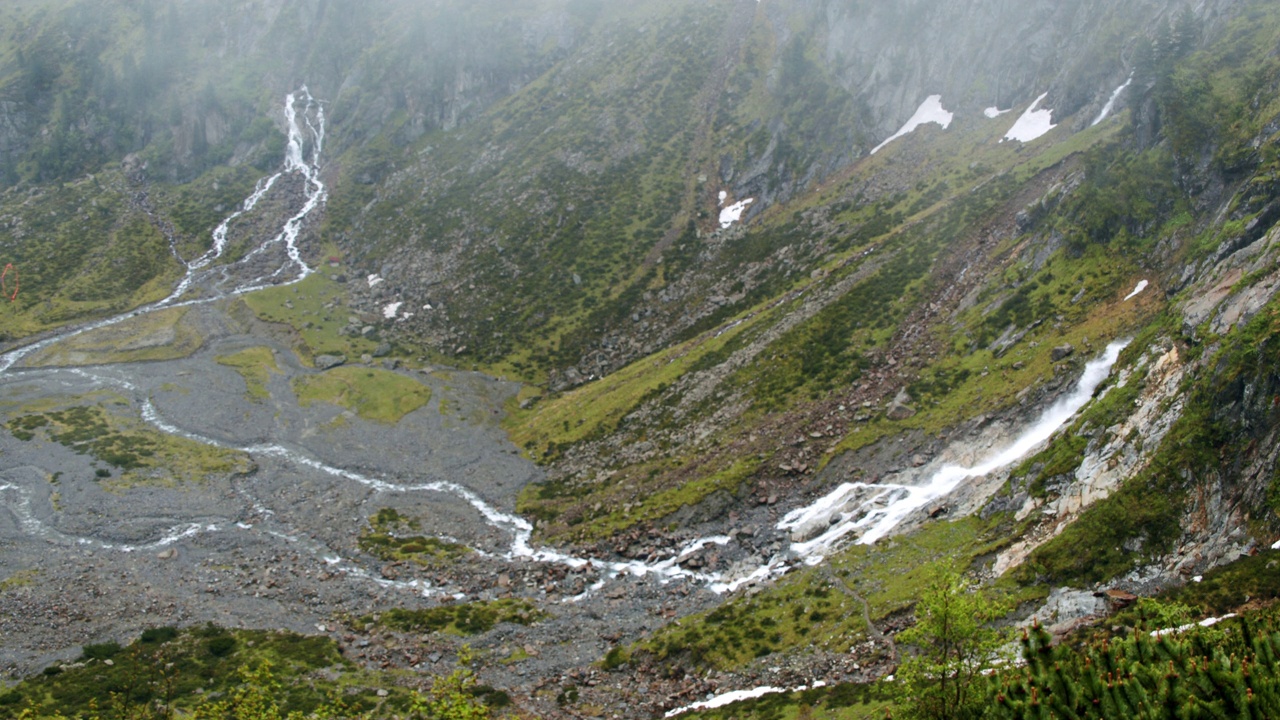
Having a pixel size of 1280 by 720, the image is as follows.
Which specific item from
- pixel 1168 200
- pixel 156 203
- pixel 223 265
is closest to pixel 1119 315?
pixel 1168 200

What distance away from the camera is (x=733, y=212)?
131 metres

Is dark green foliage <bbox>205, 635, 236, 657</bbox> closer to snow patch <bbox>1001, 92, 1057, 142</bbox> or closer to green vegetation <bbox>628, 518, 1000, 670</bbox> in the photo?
green vegetation <bbox>628, 518, 1000, 670</bbox>

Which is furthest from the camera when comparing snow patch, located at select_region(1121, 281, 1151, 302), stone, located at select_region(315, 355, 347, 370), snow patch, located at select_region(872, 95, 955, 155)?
snow patch, located at select_region(872, 95, 955, 155)

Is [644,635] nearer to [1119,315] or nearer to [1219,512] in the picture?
[1219,512]

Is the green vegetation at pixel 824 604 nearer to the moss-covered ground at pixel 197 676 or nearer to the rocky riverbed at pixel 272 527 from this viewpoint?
the rocky riverbed at pixel 272 527

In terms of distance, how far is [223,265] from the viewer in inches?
5851

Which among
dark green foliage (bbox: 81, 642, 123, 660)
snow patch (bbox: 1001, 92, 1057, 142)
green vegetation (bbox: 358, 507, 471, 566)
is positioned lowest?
dark green foliage (bbox: 81, 642, 123, 660)

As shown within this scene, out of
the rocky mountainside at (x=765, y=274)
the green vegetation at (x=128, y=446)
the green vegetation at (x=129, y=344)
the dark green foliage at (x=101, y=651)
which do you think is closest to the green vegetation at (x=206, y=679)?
the dark green foliage at (x=101, y=651)

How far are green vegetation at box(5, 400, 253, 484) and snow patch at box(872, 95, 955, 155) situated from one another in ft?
366

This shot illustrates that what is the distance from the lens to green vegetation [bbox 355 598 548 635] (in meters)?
55.2

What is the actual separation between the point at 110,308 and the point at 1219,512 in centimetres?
15953

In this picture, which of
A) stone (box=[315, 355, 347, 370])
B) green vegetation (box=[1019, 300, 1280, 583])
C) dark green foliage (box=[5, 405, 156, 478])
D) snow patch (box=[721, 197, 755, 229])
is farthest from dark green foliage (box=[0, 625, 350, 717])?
snow patch (box=[721, 197, 755, 229])

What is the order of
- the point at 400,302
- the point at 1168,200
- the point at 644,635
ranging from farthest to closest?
1. the point at 400,302
2. the point at 1168,200
3. the point at 644,635

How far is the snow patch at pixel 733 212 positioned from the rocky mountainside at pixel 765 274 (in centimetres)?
83
